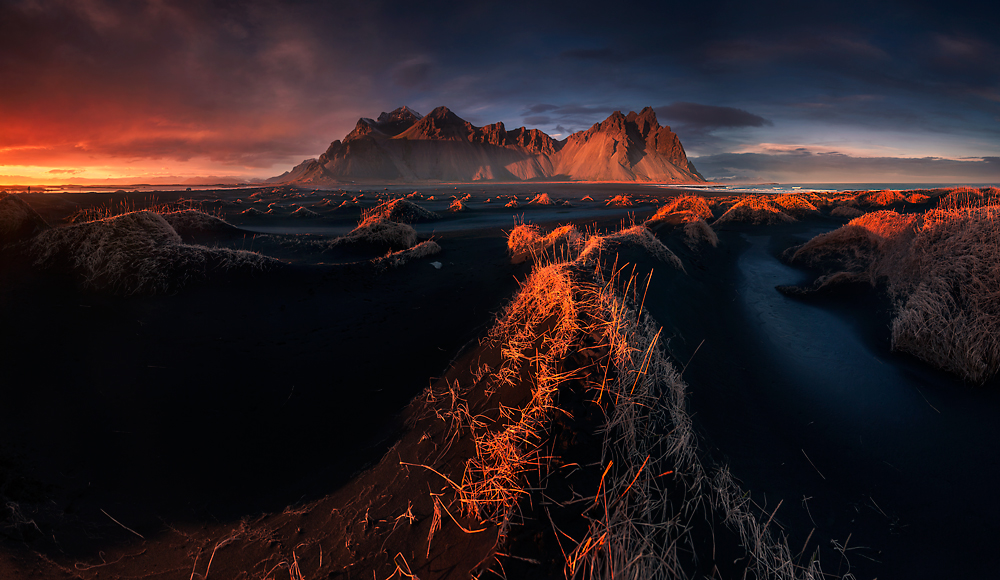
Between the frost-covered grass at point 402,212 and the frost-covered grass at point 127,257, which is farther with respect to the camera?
the frost-covered grass at point 402,212

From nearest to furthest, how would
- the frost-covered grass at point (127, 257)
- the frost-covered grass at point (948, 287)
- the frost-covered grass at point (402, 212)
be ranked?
the frost-covered grass at point (948, 287)
the frost-covered grass at point (127, 257)
the frost-covered grass at point (402, 212)

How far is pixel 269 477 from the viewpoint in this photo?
360 centimetres

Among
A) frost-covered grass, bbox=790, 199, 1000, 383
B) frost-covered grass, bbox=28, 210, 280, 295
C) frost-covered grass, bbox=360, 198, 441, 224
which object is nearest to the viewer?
frost-covered grass, bbox=790, 199, 1000, 383

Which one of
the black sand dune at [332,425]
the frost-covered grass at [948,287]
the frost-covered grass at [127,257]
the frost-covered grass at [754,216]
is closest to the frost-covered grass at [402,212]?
the frost-covered grass at [127,257]

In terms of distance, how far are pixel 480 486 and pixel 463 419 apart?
3.27 feet

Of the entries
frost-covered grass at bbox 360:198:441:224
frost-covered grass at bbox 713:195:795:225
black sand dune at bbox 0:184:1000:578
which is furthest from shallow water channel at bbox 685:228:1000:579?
frost-covered grass at bbox 360:198:441:224

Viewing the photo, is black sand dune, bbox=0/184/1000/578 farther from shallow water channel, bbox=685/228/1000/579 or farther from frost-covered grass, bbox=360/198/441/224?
frost-covered grass, bbox=360/198/441/224

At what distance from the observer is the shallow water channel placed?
8.98ft

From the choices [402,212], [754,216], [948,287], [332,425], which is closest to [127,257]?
[332,425]

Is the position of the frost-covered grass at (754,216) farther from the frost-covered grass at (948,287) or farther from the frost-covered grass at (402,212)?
the frost-covered grass at (402,212)

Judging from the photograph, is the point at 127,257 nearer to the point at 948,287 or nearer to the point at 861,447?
the point at 861,447

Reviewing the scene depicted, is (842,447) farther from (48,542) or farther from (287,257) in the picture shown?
(287,257)

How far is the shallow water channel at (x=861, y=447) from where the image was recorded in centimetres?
274

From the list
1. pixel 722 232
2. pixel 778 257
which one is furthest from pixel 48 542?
pixel 722 232
